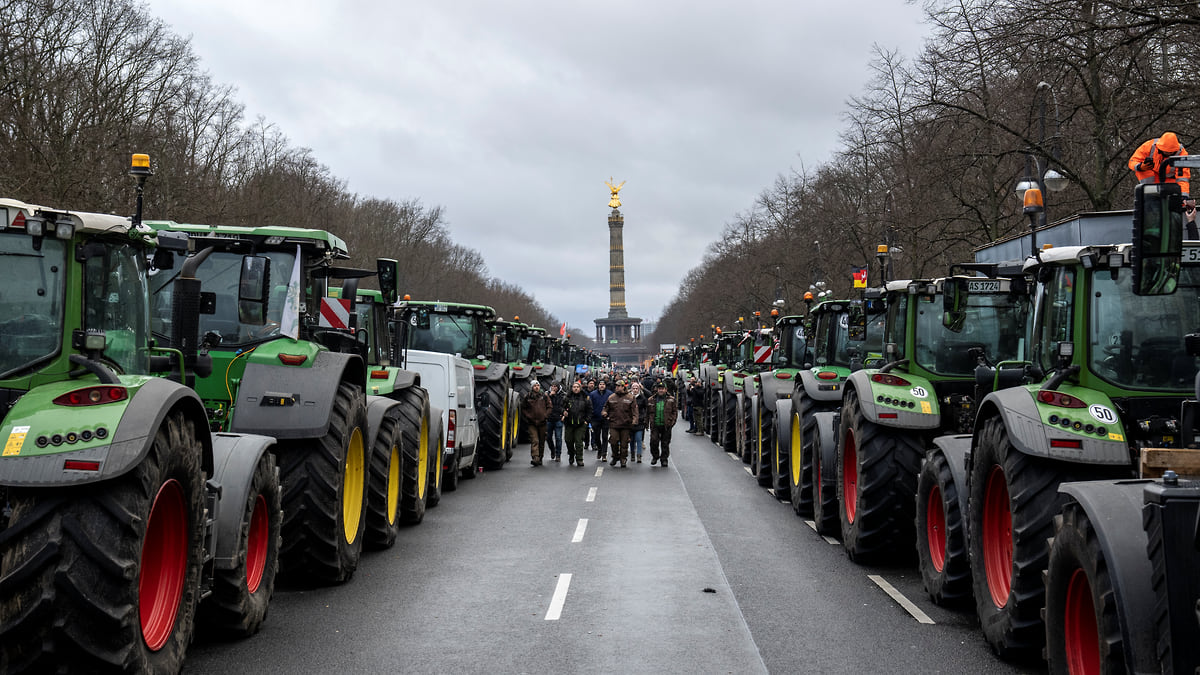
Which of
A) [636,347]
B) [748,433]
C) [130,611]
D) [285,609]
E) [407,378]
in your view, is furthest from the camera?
[636,347]

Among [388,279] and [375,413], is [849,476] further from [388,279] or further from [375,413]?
[388,279]

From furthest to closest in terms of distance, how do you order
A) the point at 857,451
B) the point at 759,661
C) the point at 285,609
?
the point at 857,451, the point at 285,609, the point at 759,661

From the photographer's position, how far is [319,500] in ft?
32.6

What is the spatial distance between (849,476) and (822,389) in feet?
9.37

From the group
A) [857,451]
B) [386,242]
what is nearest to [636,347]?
[386,242]

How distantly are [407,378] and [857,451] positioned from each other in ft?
20.0

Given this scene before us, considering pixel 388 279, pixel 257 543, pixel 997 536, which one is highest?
pixel 388 279

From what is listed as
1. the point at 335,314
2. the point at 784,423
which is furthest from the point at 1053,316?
the point at 784,423

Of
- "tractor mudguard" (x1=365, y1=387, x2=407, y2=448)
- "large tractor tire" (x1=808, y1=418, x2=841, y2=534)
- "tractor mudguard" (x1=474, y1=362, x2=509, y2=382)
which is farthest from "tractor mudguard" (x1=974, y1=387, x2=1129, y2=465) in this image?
"tractor mudguard" (x1=474, y1=362, x2=509, y2=382)

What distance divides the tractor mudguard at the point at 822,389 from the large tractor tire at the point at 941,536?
5.61 m

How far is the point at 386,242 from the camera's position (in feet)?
237

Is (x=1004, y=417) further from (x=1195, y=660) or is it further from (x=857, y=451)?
(x=857, y=451)

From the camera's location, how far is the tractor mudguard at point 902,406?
1160 cm

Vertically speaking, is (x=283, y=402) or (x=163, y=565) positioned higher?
(x=283, y=402)
